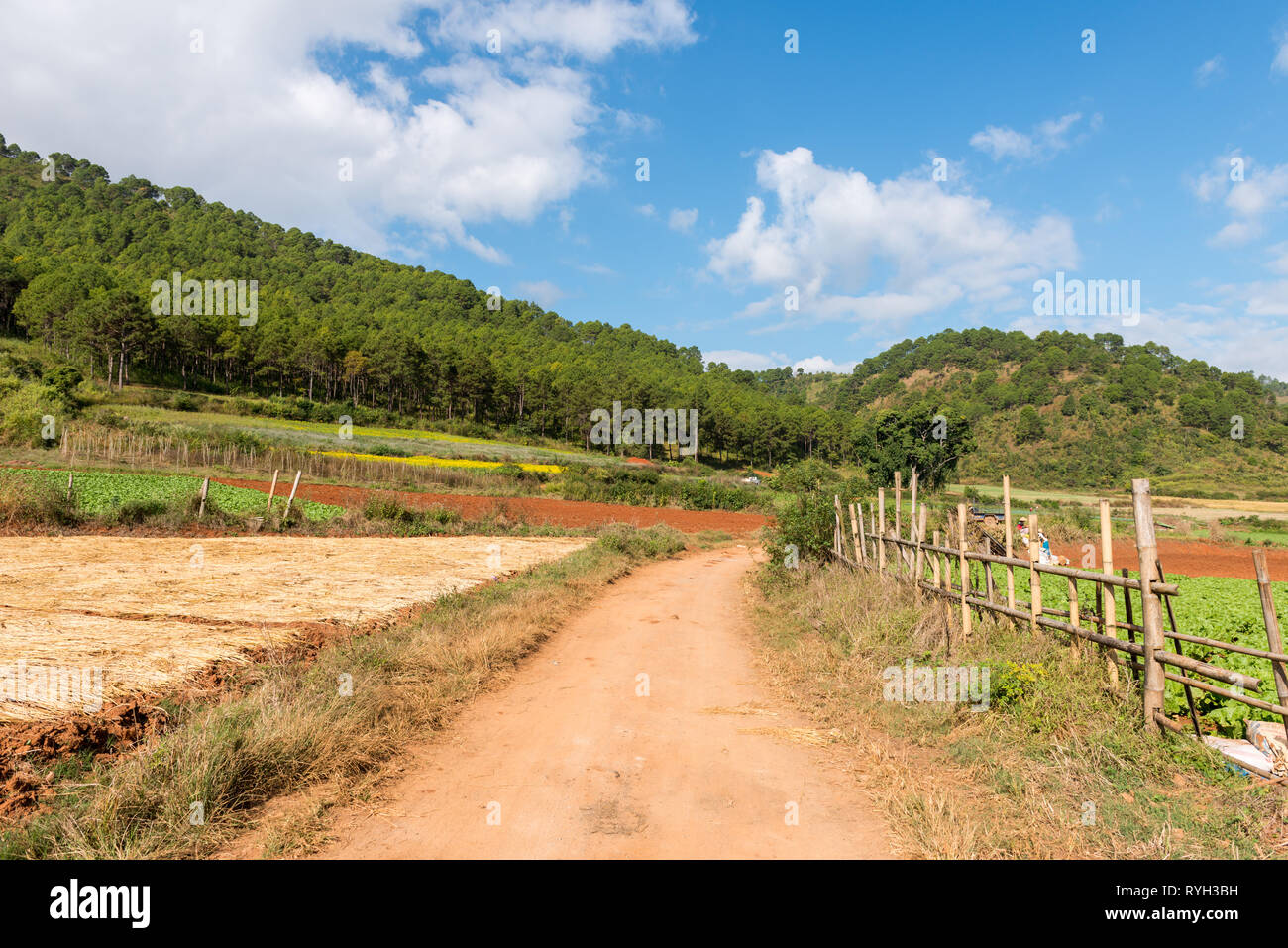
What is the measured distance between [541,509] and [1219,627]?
31207 mm

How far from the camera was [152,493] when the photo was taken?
86.6ft

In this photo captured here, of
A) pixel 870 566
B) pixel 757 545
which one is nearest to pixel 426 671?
pixel 870 566

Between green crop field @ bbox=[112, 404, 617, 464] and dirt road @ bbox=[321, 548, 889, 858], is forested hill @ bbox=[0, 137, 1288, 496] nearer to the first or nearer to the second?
green crop field @ bbox=[112, 404, 617, 464]

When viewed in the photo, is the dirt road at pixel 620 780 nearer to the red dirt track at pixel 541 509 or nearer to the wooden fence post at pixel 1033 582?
the wooden fence post at pixel 1033 582

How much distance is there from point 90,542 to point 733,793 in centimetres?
1893

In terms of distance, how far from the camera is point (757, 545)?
33.6 meters

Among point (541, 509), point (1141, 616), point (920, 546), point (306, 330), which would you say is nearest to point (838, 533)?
point (920, 546)

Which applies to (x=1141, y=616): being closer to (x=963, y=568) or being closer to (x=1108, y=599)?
(x=1108, y=599)

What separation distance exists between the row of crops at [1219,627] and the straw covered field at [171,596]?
948 cm

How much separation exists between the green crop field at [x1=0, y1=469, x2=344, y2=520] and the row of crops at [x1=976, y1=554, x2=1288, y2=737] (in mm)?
24860

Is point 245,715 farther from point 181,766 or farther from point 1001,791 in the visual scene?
point 1001,791

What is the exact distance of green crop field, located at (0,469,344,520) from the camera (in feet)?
73.5

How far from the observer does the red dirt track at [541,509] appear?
107ft

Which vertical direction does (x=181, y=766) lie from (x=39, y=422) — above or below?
below
